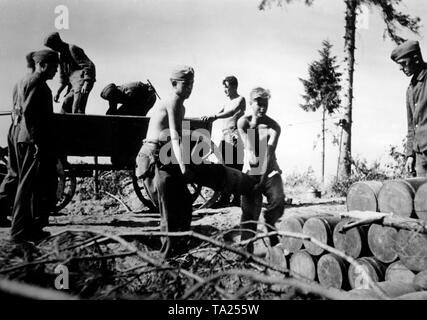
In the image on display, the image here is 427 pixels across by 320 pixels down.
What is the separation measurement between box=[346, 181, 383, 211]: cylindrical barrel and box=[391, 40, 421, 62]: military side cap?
1352mm

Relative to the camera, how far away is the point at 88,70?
6676 mm

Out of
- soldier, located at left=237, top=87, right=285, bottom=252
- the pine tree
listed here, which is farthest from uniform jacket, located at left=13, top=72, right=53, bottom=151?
the pine tree

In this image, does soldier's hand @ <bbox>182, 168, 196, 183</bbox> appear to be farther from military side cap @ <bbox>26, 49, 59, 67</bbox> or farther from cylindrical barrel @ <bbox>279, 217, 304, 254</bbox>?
military side cap @ <bbox>26, 49, 59, 67</bbox>

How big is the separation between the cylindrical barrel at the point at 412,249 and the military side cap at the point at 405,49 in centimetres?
198

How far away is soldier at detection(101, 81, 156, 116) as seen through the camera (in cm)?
685

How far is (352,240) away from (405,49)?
2076 mm

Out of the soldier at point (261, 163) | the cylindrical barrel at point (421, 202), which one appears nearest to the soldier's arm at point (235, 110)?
the soldier at point (261, 163)

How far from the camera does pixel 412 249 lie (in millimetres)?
3152

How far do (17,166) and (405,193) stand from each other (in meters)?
3.89

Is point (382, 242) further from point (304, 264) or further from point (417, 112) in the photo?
point (417, 112)

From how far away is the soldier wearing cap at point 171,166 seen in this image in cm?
354

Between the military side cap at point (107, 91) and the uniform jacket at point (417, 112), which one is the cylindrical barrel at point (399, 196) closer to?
the uniform jacket at point (417, 112)
